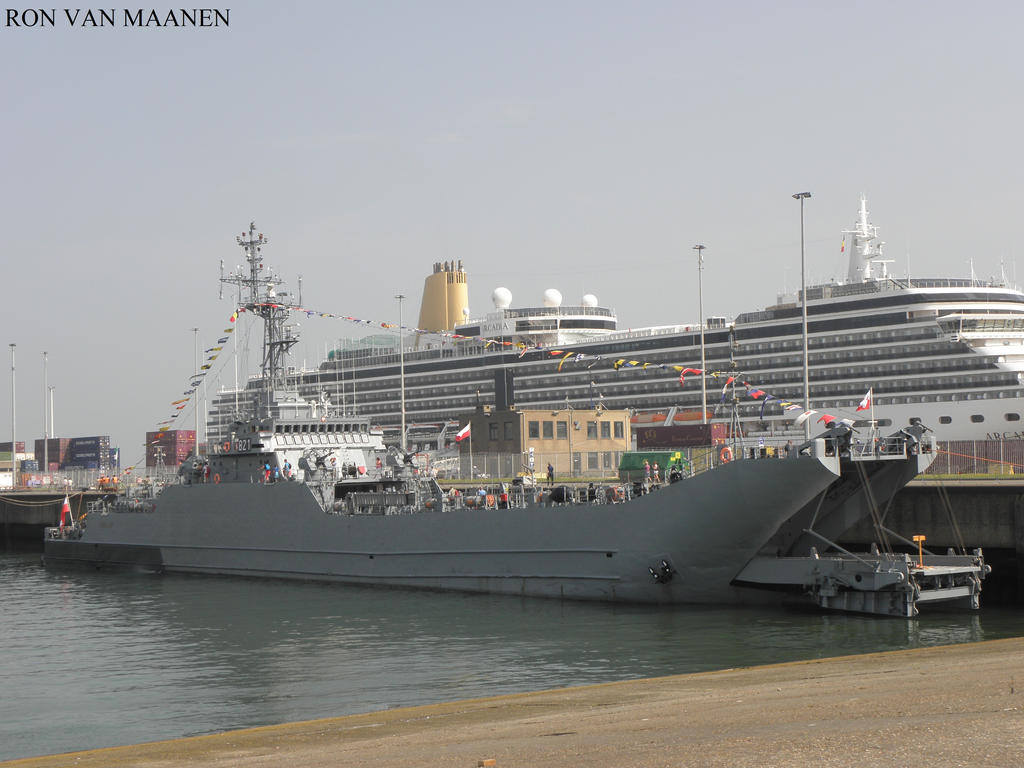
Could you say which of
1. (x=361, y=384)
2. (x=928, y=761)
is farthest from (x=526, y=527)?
(x=361, y=384)

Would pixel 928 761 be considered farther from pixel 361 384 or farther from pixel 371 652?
pixel 361 384

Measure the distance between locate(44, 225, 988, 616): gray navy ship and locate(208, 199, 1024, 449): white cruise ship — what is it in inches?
482

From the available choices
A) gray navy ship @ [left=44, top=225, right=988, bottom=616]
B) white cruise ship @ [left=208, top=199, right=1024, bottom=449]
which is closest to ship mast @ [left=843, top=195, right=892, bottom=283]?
white cruise ship @ [left=208, top=199, right=1024, bottom=449]

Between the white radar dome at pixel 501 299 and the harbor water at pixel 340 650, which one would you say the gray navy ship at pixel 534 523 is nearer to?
the harbor water at pixel 340 650

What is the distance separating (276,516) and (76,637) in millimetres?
9341

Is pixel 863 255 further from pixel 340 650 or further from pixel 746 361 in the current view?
pixel 340 650

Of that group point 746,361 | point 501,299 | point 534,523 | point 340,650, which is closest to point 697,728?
point 340,650

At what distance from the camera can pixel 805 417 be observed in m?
30.2

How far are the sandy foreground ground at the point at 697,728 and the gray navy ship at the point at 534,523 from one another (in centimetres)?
841

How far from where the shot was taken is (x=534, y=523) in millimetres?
25781

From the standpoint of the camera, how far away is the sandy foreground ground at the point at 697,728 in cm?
854

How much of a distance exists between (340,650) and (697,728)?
11.5m

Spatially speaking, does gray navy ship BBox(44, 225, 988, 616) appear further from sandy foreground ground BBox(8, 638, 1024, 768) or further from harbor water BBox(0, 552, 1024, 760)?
sandy foreground ground BBox(8, 638, 1024, 768)

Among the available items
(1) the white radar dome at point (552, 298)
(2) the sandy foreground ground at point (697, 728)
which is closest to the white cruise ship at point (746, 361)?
(1) the white radar dome at point (552, 298)
